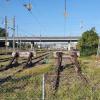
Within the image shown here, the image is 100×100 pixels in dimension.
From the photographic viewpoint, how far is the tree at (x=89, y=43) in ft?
260

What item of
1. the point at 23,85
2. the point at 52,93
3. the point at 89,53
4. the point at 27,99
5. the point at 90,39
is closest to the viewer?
the point at 27,99

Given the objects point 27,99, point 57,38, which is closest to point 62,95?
point 27,99

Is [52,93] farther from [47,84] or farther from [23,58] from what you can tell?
[23,58]

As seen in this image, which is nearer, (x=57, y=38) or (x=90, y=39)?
(x=90, y=39)

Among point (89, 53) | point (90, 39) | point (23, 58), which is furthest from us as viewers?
point (90, 39)

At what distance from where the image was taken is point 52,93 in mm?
17547

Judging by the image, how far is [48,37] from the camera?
15825 cm

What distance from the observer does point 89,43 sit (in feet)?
277

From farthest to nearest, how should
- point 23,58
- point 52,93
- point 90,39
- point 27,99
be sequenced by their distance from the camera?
point 90,39, point 23,58, point 52,93, point 27,99

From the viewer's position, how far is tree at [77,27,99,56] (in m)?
79.3

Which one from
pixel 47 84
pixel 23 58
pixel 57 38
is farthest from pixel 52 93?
pixel 57 38

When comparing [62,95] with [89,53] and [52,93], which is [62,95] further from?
[89,53]

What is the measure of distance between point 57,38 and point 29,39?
1339 cm

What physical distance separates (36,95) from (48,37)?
464 ft
